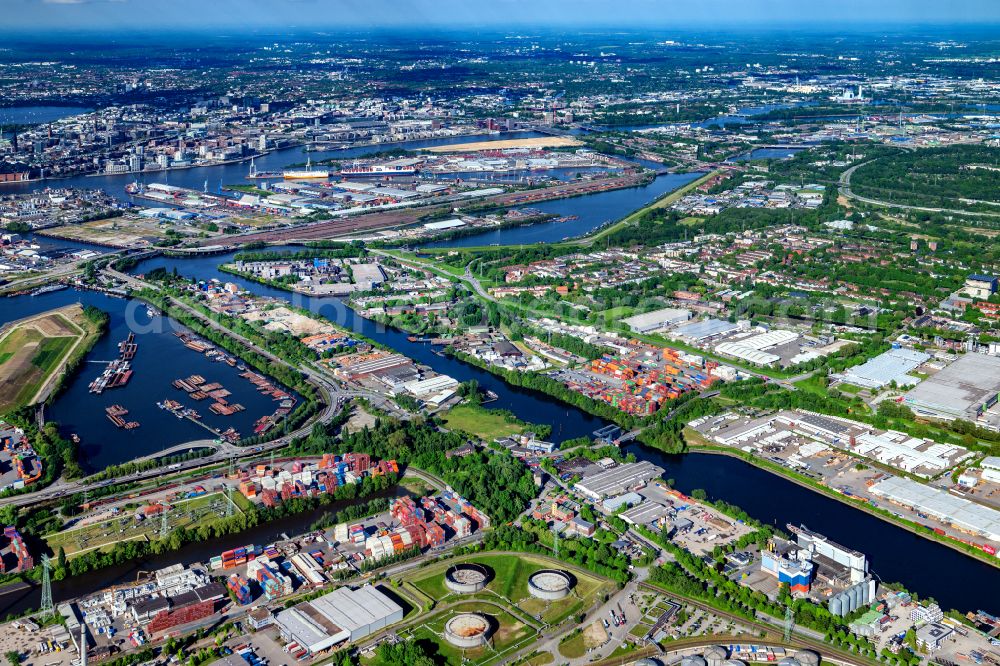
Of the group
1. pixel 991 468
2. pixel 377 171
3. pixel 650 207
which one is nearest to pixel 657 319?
pixel 991 468

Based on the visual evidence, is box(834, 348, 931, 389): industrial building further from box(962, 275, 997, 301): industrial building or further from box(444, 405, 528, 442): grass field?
box(444, 405, 528, 442): grass field

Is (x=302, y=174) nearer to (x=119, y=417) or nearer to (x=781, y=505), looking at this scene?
(x=119, y=417)

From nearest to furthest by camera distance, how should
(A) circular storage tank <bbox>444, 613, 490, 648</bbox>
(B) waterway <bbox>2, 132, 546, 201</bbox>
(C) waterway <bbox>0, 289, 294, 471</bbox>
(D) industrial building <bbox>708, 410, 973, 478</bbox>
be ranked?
1. (A) circular storage tank <bbox>444, 613, 490, 648</bbox>
2. (D) industrial building <bbox>708, 410, 973, 478</bbox>
3. (C) waterway <bbox>0, 289, 294, 471</bbox>
4. (B) waterway <bbox>2, 132, 546, 201</bbox>

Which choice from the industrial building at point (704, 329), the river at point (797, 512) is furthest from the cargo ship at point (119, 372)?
the industrial building at point (704, 329)

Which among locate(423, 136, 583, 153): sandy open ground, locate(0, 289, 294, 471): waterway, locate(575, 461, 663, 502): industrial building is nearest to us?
locate(575, 461, 663, 502): industrial building

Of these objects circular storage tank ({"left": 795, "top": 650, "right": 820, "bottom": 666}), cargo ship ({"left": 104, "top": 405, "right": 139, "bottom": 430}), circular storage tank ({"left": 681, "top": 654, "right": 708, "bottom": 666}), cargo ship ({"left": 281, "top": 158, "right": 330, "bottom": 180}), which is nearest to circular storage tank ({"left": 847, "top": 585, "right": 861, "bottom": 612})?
circular storage tank ({"left": 795, "top": 650, "right": 820, "bottom": 666})

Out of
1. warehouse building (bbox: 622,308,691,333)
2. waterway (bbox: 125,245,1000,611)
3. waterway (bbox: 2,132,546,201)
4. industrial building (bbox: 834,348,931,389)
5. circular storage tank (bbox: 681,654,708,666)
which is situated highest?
waterway (bbox: 2,132,546,201)
